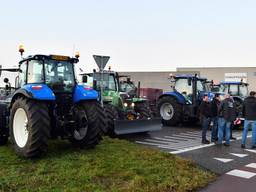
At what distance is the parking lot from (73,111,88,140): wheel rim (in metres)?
2.39

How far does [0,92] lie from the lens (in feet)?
38.3

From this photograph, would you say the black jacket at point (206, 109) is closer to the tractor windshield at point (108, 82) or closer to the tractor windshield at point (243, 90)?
the tractor windshield at point (108, 82)

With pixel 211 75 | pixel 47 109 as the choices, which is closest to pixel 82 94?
pixel 47 109

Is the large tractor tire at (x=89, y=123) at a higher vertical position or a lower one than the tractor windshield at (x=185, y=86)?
lower

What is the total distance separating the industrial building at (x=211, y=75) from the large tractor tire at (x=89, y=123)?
32.0 m

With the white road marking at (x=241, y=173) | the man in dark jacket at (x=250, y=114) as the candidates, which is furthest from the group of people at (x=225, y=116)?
the white road marking at (x=241, y=173)

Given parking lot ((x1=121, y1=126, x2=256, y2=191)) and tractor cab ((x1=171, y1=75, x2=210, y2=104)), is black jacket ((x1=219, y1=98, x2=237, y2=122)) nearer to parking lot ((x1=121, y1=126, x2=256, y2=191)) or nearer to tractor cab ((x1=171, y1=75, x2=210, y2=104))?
parking lot ((x1=121, y1=126, x2=256, y2=191))

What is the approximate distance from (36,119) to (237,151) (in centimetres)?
560

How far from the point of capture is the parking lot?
680cm

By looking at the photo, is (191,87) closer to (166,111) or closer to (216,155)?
(166,111)

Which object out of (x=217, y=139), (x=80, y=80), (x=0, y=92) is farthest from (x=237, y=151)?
(x=0, y=92)

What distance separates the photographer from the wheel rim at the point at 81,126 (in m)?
8.53

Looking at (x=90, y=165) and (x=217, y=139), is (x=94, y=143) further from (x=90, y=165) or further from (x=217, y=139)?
(x=217, y=139)

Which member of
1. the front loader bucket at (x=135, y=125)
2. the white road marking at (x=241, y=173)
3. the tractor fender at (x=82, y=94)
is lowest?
the white road marking at (x=241, y=173)
